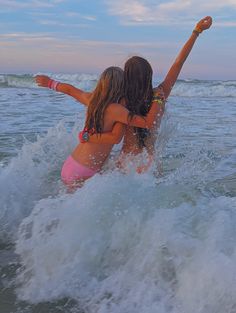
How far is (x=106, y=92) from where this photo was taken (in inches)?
153

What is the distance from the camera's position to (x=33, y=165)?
5598 mm

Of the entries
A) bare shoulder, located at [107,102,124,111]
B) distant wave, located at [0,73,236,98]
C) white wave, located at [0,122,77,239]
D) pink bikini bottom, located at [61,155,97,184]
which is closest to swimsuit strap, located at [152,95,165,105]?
bare shoulder, located at [107,102,124,111]

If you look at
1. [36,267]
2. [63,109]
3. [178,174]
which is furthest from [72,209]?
[63,109]

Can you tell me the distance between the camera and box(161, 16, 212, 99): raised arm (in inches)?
→ 162

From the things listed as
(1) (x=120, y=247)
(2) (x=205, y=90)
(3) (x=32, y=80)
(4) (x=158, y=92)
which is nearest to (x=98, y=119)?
(4) (x=158, y=92)

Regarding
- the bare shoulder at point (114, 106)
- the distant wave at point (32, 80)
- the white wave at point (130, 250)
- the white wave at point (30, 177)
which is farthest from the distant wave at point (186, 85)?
the white wave at point (130, 250)

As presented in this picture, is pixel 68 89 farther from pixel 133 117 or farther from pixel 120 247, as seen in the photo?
pixel 120 247

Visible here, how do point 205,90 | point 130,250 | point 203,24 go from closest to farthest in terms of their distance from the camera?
point 130,250 → point 203,24 → point 205,90

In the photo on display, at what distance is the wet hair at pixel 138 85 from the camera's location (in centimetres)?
386

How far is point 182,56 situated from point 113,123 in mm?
871

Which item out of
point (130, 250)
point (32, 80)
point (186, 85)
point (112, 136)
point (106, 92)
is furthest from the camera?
point (32, 80)

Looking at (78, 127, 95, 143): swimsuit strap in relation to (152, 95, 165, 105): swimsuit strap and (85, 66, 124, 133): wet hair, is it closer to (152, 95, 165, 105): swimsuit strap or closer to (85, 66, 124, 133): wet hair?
(85, 66, 124, 133): wet hair

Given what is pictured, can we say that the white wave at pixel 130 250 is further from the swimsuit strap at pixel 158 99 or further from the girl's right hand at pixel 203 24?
the girl's right hand at pixel 203 24

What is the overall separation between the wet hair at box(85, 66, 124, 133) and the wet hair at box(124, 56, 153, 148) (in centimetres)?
6
